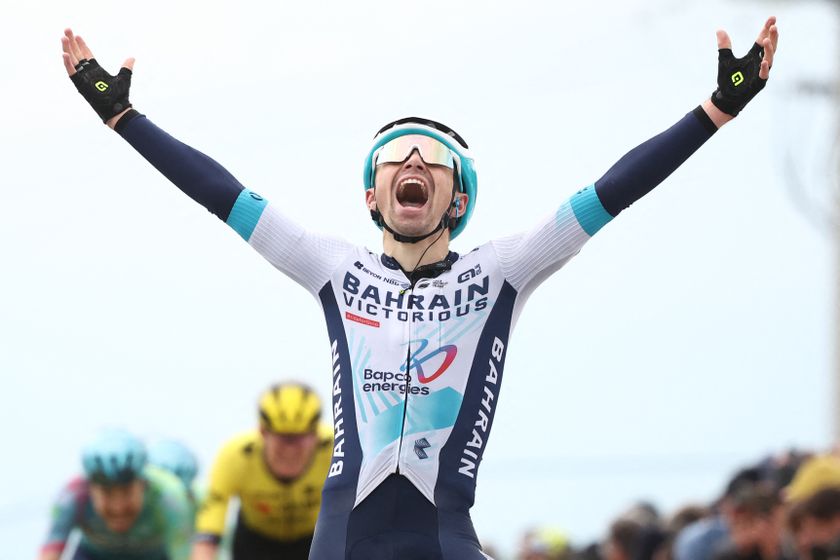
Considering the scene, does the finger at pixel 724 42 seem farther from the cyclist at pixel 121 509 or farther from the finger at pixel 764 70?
the cyclist at pixel 121 509

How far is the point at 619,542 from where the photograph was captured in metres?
14.2

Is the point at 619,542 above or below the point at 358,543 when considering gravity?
above

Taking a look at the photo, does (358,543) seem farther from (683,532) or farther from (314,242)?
(683,532)

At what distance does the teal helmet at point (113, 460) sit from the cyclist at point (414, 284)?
562 centimetres

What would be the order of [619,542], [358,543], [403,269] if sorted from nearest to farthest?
1. [358,543]
2. [403,269]
3. [619,542]

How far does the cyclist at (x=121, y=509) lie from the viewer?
12391mm

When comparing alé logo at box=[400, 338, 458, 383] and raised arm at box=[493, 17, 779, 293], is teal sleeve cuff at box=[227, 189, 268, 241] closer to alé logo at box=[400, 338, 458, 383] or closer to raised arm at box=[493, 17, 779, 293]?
alé logo at box=[400, 338, 458, 383]

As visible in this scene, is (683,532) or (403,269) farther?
(683,532)

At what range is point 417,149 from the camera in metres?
7.09

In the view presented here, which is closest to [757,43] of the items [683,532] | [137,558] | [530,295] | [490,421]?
[530,295]

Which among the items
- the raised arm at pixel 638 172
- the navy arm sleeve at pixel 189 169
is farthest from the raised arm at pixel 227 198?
the raised arm at pixel 638 172

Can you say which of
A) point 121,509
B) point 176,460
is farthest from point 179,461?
point 121,509

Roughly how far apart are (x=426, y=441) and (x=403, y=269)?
81cm

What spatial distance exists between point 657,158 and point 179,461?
11.4 meters
